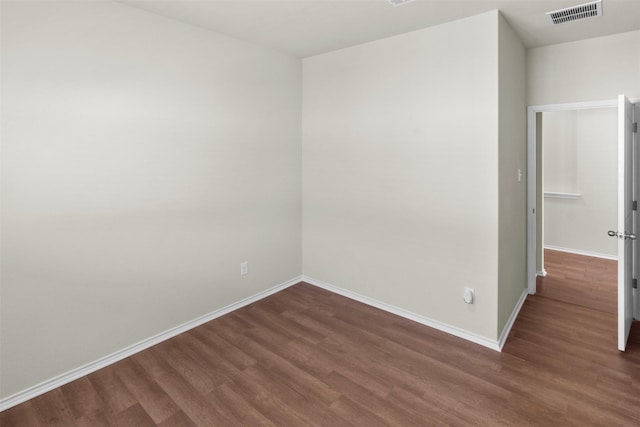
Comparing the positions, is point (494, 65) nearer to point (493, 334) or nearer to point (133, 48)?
point (493, 334)

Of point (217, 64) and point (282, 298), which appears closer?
point (217, 64)

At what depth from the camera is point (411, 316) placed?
327 centimetres

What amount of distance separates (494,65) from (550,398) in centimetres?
227

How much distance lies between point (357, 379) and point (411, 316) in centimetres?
107

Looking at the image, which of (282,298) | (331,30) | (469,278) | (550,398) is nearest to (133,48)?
(331,30)

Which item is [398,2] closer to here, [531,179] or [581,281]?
[531,179]

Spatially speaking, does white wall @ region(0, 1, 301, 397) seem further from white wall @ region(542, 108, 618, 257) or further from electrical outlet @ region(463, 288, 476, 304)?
white wall @ region(542, 108, 618, 257)

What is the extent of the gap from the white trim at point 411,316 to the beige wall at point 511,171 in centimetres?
15

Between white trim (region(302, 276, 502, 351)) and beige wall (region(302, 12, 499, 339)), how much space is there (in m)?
0.05

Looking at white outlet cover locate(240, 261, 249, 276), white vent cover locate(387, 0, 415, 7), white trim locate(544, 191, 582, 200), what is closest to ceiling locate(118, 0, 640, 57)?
white vent cover locate(387, 0, 415, 7)

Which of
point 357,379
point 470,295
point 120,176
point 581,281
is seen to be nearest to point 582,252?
point 581,281

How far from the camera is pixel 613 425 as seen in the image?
6.40 feet

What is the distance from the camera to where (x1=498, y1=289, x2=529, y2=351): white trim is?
9.22ft

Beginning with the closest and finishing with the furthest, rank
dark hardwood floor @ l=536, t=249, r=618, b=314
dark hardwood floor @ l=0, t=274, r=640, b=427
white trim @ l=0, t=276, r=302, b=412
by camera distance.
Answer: dark hardwood floor @ l=0, t=274, r=640, b=427
white trim @ l=0, t=276, r=302, b=412
dark hardwood floor @ l=536, t=249, r=618, b=314
